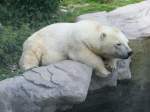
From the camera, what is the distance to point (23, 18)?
1071cm

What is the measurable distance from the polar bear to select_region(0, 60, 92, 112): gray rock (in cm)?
41

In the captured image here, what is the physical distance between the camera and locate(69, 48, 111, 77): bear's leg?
809 centimetres

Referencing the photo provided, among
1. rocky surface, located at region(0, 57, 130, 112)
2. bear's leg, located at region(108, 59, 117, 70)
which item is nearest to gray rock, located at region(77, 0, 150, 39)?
bear's leg, located at region(108, 59, 117, 70)

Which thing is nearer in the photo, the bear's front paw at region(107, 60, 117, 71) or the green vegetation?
the bear's front paw at region(107, 60, 117, 71)

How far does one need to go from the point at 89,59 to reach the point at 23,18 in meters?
2.97

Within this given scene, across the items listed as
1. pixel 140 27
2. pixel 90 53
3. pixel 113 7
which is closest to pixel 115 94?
pixel 90 53

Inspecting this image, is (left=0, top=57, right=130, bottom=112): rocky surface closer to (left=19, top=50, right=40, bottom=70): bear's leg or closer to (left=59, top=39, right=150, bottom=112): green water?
(left=59, top=39, right=150, bottom=112): green water

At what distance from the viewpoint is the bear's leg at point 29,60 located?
27.4ft

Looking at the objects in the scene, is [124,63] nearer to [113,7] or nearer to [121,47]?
[121,47]

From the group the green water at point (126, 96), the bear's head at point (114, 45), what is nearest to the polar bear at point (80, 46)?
the bear's head at point (114, 45)

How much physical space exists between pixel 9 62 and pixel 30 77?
57.6 inches

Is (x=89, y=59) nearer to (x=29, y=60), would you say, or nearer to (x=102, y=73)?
(x=102, y=73)

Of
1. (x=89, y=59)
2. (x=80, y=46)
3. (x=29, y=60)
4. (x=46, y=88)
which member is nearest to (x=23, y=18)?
(x=29, y=60)

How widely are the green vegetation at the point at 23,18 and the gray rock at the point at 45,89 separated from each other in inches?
25.8
